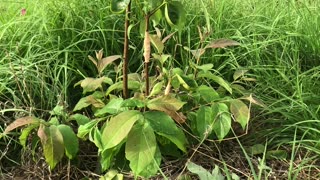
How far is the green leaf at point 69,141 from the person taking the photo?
6.10ft

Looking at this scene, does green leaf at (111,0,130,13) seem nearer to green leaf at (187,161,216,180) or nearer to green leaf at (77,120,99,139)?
green leaf at (77,120,99,139)

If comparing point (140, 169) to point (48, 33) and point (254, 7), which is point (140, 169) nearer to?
point (48, 33)

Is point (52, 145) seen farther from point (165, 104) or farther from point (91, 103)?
point (165, 104)

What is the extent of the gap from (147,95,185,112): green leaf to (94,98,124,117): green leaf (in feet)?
0.36

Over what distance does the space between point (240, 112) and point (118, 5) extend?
20.6 inches

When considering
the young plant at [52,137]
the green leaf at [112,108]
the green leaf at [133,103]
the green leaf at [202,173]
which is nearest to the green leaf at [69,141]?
the young plant at [52,137]

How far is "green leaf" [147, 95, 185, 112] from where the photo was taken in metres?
1.76

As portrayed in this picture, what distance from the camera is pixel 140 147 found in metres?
1.72

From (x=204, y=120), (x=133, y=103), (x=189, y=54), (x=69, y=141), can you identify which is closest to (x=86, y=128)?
(x=69, y=141)

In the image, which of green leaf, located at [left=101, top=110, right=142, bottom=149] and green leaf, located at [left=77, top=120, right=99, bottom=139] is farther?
green leaf, located at [left=77, top=120, right=99, bottom=139]

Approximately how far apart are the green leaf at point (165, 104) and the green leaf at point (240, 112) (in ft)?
0.61

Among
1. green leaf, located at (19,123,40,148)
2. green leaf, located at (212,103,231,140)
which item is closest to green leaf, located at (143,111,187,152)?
green leaf, located at (212,103,231,140)

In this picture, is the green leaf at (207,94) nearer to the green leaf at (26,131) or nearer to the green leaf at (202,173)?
the green leaf at (202,173)

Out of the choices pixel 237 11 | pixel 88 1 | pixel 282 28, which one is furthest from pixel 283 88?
pixel 88 1
